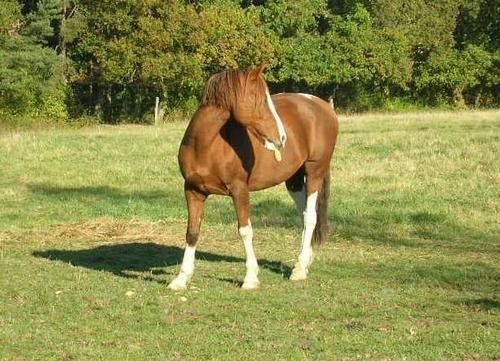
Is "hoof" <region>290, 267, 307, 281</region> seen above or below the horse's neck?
below

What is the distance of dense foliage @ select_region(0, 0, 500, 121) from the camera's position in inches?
1730

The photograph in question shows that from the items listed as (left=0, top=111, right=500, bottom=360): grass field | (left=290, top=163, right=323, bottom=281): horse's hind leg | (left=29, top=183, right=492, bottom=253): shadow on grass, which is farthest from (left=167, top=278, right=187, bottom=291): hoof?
(left=29, top=183, right=492, bottom=253): shadow on grass

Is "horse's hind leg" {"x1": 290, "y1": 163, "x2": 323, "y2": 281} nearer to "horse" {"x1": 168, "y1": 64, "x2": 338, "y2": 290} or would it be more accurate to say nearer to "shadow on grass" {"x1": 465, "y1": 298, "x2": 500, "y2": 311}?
"horse" {"x1": 168, "y1": 64, "x2": 338, "y2": 290}

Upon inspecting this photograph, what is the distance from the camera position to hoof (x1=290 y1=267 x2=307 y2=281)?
916cm

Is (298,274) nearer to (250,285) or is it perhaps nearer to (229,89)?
(250,285)

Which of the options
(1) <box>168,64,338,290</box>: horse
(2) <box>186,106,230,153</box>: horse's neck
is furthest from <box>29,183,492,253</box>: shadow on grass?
(2) <box>186,106,230,153</box>: horse's neck

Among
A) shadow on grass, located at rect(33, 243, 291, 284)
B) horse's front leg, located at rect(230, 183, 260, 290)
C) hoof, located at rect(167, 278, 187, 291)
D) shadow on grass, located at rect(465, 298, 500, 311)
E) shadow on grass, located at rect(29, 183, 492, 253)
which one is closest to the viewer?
shadow on grass, located at rect(465, 298, 500, 311)

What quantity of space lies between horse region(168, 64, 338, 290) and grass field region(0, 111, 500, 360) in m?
0.52

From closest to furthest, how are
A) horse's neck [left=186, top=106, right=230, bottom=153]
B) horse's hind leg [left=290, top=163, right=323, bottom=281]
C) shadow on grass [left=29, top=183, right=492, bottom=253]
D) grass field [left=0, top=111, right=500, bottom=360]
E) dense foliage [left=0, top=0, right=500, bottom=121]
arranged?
grass field [left=0, top=111, right=500, bottom=360] < horse's neck [left=186, top=106, right=230, bottom=153] < horse's hind leg [left=290, top=163, right=323, bottom=281] < shadow on grass [left=29, top=183, right=492, bottom=253] < dense foliage [left=0, top=0, right=500, bottom=121]

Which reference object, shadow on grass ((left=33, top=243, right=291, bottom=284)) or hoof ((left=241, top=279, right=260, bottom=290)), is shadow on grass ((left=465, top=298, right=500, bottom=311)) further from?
shadow on grass ((left=33, top=243, right=291, bottom=284))

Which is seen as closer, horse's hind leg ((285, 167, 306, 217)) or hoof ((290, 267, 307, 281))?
hoof ((290, 267, 307, 281))

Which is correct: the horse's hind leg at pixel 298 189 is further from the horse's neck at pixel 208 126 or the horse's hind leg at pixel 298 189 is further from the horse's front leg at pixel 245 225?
the horse's neck at pixel 208 126

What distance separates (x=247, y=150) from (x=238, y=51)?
135ft

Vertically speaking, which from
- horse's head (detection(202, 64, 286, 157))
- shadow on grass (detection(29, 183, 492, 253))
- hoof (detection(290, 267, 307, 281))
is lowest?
shadow on grass (detection(29, 183, 492, 253))
